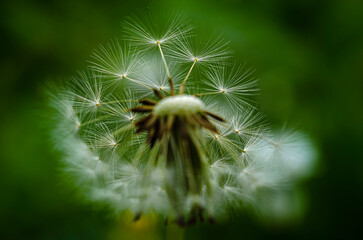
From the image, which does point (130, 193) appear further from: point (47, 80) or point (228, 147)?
A: point (47, 80)

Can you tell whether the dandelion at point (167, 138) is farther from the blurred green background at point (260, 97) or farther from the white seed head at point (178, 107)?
the blurred green background at point (260, 97)

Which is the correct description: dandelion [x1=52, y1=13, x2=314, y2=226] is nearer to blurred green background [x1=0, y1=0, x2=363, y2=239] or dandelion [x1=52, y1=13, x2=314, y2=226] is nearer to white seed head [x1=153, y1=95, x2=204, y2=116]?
white seed head [x1=153, y1=95, x2=204, y2=116]

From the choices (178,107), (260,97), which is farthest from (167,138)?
(260,97)

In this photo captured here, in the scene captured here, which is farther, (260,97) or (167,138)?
(260,97)

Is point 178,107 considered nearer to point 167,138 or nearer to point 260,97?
point 167,138

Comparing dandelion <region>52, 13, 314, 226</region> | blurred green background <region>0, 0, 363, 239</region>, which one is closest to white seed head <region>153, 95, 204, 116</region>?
dandelion <region>52, 13, 314, 226</region>

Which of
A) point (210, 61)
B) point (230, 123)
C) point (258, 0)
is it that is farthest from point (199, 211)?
point (258, 0)
